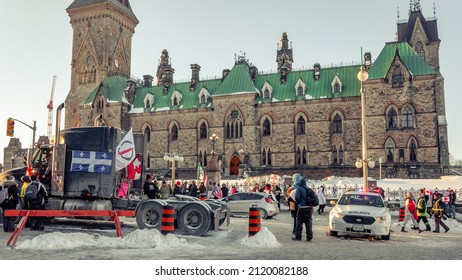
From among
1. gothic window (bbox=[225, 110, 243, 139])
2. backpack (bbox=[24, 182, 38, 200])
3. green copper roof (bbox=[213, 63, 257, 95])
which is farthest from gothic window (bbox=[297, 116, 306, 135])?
backpack (bbox=[24, 182, 38, 200])

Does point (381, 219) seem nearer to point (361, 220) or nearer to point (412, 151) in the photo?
point (361, 220)

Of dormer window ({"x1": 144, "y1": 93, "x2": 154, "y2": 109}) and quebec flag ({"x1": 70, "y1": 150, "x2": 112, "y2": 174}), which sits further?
dormer window ({"x1": 144, "y1": 93, "x2": 154, "y2": 109})

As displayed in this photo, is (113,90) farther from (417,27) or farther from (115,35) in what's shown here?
(417,27)

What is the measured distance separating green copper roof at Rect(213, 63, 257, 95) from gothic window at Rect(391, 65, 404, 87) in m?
14.4

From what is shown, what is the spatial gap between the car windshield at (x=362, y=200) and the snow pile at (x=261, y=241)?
4219 mm

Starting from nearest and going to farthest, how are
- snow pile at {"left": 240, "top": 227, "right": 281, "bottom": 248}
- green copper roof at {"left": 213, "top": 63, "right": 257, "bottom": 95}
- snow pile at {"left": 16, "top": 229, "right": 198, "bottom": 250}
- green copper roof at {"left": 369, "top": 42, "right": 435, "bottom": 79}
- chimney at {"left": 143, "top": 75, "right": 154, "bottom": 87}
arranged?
snow pile at {"left": 16, "top": 229, "right": 198, "bottom": 250} → snow pile at {"left": 240, "top": 227, "right": 281, "bottom": 248} → green copper roof at {"left": 369, "top": 42, "right": 435, "bottom": 79} → green copper roof at {"left": 213, "top": 63, "right": 257, "bottom": 95} → chimney at {"left": 143, "top": 75, "right": 154, "bottom": 87}

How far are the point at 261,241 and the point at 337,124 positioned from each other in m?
34.3

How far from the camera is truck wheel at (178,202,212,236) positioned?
1294 cm

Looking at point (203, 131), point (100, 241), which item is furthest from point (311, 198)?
point (203, 131)

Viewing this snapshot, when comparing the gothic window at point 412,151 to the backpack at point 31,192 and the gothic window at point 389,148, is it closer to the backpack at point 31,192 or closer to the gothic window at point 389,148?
the gothic window at point 389,148

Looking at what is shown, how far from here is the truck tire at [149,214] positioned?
13.2 meters

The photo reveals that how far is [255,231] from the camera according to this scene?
11.7 meters

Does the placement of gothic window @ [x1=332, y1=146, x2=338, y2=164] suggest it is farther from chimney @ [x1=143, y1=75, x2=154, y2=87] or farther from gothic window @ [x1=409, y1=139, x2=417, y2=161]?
chimney @ [x1=143, y1=75, x2=154, y2=87]

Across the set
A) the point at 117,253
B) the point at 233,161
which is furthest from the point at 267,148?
the point at 117,253
